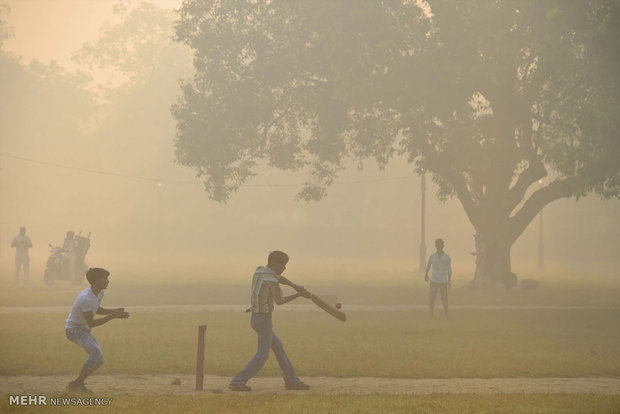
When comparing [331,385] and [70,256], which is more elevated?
[70,256]

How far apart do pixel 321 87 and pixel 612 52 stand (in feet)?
54.7

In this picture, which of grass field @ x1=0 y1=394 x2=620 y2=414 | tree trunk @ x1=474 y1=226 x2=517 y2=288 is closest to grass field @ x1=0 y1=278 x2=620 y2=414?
grass field @ x1=0 y1=394 x2=620 y2=414

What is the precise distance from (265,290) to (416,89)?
2321 centimetres

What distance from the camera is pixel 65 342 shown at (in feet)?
57.8

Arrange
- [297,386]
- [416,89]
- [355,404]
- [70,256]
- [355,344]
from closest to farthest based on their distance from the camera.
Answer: [355,404] < [297,386] < [355,344] < [416,89] < [70,256]

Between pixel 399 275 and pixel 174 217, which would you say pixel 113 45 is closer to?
pixel 174 217

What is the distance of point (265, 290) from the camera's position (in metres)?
12.1

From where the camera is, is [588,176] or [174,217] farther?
[174,217]

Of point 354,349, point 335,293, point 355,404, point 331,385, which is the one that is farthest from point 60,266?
point 355,404

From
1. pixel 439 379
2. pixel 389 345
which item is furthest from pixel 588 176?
pixel 439 379

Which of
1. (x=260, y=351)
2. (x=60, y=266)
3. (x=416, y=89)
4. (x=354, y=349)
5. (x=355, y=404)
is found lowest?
(x=355, y=404)

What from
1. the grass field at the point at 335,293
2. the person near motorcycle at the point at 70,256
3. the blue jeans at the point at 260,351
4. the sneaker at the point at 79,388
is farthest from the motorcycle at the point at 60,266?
the blue jeans at the point at 260,351

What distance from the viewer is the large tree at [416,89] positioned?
2912cm

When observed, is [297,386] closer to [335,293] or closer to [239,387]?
[239,387]
